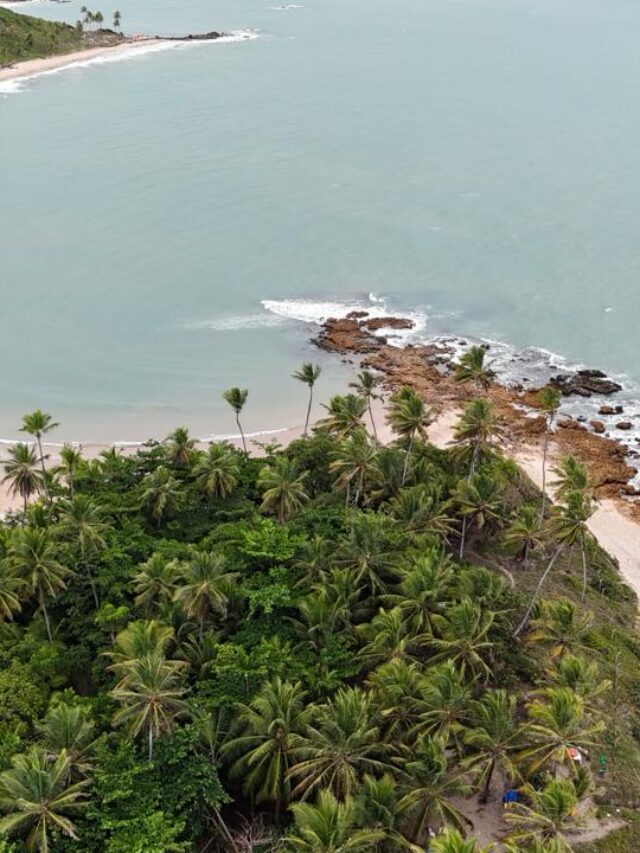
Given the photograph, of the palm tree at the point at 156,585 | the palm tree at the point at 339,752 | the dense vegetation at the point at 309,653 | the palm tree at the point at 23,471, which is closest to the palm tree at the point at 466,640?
the dense vegetation at the point at 309,653

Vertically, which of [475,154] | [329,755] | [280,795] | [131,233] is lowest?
[280,795]

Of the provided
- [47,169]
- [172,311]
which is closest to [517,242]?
[172,311]

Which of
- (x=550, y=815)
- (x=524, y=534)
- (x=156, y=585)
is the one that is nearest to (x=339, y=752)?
(x=550, y=815)

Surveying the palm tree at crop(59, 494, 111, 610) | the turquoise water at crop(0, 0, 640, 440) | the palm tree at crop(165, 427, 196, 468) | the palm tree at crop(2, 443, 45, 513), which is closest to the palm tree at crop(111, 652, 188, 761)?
the palm tree at crop(59, 494, 111, 610)

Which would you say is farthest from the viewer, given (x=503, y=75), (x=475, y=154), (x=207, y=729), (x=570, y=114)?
(x=503, y=75)

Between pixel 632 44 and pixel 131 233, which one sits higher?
pixel 632 44

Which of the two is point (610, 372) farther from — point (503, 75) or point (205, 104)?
point (503, 75)

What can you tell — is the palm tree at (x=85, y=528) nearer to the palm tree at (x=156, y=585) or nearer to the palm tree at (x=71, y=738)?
the palm tree at (x=156, y=585)
